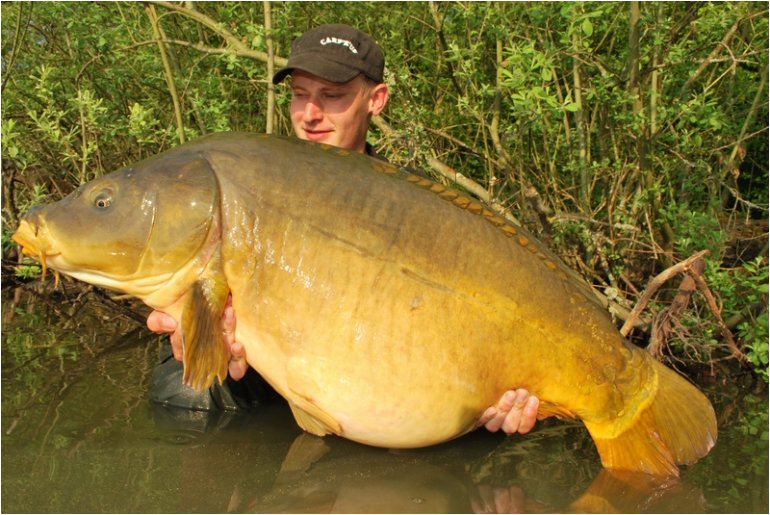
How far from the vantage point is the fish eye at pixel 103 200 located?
2064 mm

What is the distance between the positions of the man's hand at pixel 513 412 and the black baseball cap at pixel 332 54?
4.51ft

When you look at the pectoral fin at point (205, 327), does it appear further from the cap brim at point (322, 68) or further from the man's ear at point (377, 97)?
the man's ear at point (377, 97)

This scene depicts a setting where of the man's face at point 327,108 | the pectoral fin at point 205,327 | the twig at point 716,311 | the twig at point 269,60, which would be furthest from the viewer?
the twig at point 269,60

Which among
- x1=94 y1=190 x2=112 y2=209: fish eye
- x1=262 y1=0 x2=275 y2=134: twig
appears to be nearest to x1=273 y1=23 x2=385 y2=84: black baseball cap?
x1=262 y1=0 x2=275 y2=134: twig

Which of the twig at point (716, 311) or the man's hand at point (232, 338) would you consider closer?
the man's hand at point (232, 338)

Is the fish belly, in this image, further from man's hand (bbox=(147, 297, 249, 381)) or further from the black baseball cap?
the black baseball cap

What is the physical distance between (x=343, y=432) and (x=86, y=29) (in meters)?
2.83

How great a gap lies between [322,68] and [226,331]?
3.93 feet

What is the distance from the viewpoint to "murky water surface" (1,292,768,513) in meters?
2.09

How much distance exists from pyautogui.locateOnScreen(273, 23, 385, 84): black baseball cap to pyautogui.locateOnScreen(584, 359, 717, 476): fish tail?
5.06ft

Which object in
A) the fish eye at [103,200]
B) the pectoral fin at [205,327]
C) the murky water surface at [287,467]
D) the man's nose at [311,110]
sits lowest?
the murky water surface at [287,467]

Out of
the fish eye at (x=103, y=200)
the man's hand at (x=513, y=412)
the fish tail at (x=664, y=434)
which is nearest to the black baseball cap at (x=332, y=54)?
the fish eye at (x=103, y=200)

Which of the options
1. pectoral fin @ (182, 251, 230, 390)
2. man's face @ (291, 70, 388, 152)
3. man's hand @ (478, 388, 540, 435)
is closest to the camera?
pectoral fin @ (182, 251, 230, 390)

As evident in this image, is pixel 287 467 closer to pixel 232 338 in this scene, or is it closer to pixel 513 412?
pixel 232 338
